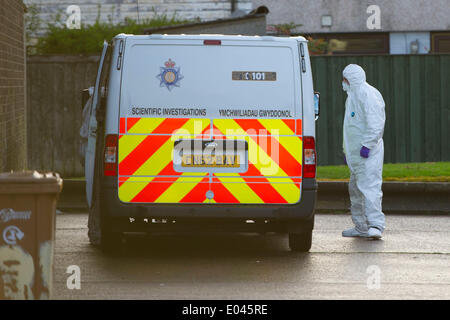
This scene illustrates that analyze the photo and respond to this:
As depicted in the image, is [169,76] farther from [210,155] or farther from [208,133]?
[210,155]

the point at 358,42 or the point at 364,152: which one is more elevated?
the point at 358,42

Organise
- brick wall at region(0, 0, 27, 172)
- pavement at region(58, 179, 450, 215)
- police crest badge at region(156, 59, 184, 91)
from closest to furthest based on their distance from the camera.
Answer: police crest badge at region(156, 59, 184, 91), brick wall at region(0, 0, 27, 172), pavement at region(58, 179, 450, 215)

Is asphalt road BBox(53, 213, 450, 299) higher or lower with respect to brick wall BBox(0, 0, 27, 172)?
lower

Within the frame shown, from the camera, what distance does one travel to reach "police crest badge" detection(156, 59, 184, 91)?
9625 millimetres

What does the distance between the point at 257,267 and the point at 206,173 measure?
0.96 metres

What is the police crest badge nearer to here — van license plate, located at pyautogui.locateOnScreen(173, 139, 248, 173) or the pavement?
van license plate, located at pyautogui.locateOnScreen(173, 139, 248, 173)

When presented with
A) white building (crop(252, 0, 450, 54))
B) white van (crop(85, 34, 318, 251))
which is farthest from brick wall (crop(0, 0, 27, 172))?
white building (crop(252, 0, 450, 54))

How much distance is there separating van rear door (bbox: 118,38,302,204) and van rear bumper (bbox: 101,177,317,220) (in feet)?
0.18

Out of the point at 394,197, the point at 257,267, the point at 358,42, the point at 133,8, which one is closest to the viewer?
the point at 257,267

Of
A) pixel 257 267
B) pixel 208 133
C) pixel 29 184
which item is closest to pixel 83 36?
pixel 208 133

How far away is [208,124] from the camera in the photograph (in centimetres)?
958
